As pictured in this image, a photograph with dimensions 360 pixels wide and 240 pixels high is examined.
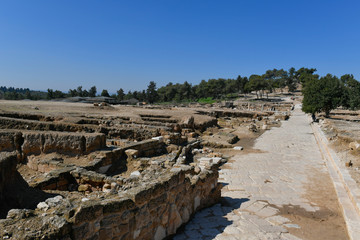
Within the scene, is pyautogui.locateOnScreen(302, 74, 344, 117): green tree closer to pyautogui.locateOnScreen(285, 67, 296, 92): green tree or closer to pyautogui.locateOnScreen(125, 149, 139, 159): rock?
pyautogui.locateOnScreen(125, 149, 139, 159): rock

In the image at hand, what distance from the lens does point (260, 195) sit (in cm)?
591

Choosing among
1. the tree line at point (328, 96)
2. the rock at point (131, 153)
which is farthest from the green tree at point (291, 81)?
the rock at point (131, 153)

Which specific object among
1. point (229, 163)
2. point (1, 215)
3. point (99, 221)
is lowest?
point (229, 163)

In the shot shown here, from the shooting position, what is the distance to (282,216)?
15.6ft

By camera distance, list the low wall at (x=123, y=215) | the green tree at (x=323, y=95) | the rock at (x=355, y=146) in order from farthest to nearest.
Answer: the green tree at (x=323, y=95) → the rock at (x=355, y=146) → the low wall at (x=123, y=215)

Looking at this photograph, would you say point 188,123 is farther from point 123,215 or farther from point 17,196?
point 123,215

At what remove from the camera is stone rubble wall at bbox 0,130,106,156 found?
26.1ft

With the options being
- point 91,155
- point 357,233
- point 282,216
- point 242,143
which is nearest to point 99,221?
point 282,216

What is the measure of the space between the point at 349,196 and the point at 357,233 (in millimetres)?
1830

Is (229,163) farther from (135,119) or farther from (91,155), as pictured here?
(135,119)

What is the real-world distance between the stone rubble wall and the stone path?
478 cm

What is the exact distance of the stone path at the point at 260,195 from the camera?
4117 millimetres

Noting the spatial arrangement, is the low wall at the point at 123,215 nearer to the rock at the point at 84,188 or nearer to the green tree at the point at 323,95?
the rock at the point at 84,188

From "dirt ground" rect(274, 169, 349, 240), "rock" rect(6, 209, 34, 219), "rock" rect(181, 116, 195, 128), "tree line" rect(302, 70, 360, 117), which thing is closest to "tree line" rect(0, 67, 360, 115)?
"tree line" rect(302, 70, 360, 117)
